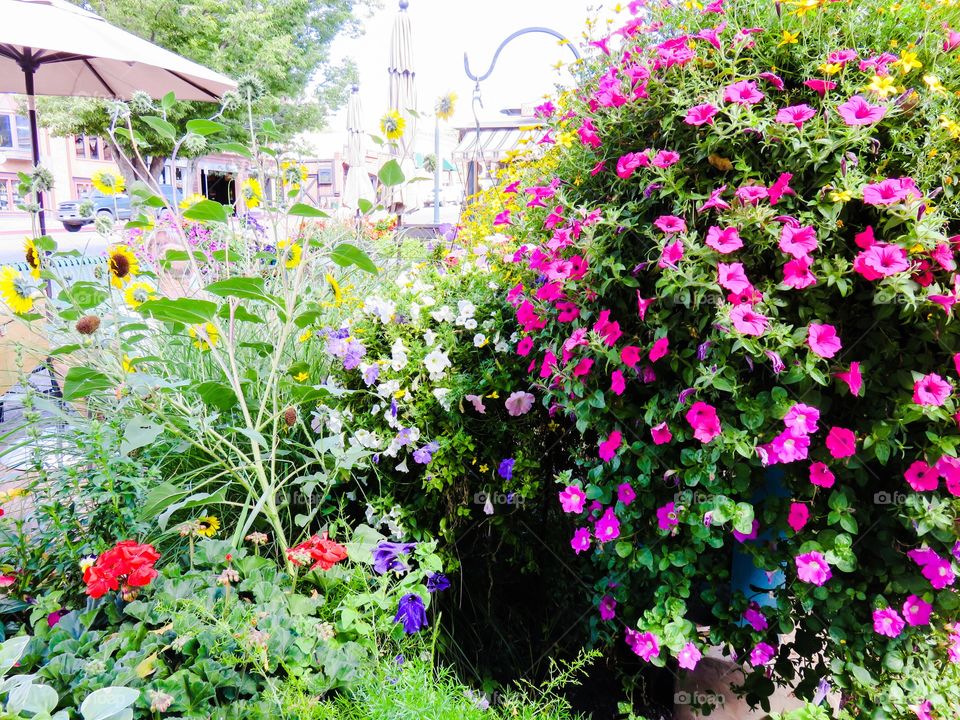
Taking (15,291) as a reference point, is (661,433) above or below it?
below

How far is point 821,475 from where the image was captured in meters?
1.32

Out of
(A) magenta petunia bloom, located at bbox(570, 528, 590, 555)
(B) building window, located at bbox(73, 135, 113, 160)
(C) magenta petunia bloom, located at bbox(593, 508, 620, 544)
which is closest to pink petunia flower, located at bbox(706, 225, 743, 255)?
(C) magenta petunia bloom, located at bbox(593, 508, 620, 544)

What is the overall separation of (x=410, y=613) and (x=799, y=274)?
47.6 inches

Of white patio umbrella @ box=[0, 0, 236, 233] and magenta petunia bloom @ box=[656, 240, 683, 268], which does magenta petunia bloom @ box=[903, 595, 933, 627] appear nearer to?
magenta petunia bloom @ box=[656, 240, 683, 268]

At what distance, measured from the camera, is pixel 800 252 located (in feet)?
4.03

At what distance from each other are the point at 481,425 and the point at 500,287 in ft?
1.51

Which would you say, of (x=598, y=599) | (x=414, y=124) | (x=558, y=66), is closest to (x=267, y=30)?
(x=414, y=124)

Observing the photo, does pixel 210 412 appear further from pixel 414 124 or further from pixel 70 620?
pixel 414 124

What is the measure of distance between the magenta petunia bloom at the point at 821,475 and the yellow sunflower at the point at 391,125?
1335mm

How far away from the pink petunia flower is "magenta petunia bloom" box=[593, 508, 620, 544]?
66 cm

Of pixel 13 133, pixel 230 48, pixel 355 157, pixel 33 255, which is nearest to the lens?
pixel 33 255

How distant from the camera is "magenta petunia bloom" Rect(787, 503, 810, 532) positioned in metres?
1.35

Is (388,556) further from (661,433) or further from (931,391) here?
(931,391)

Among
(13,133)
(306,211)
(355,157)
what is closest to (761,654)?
(306,211)
